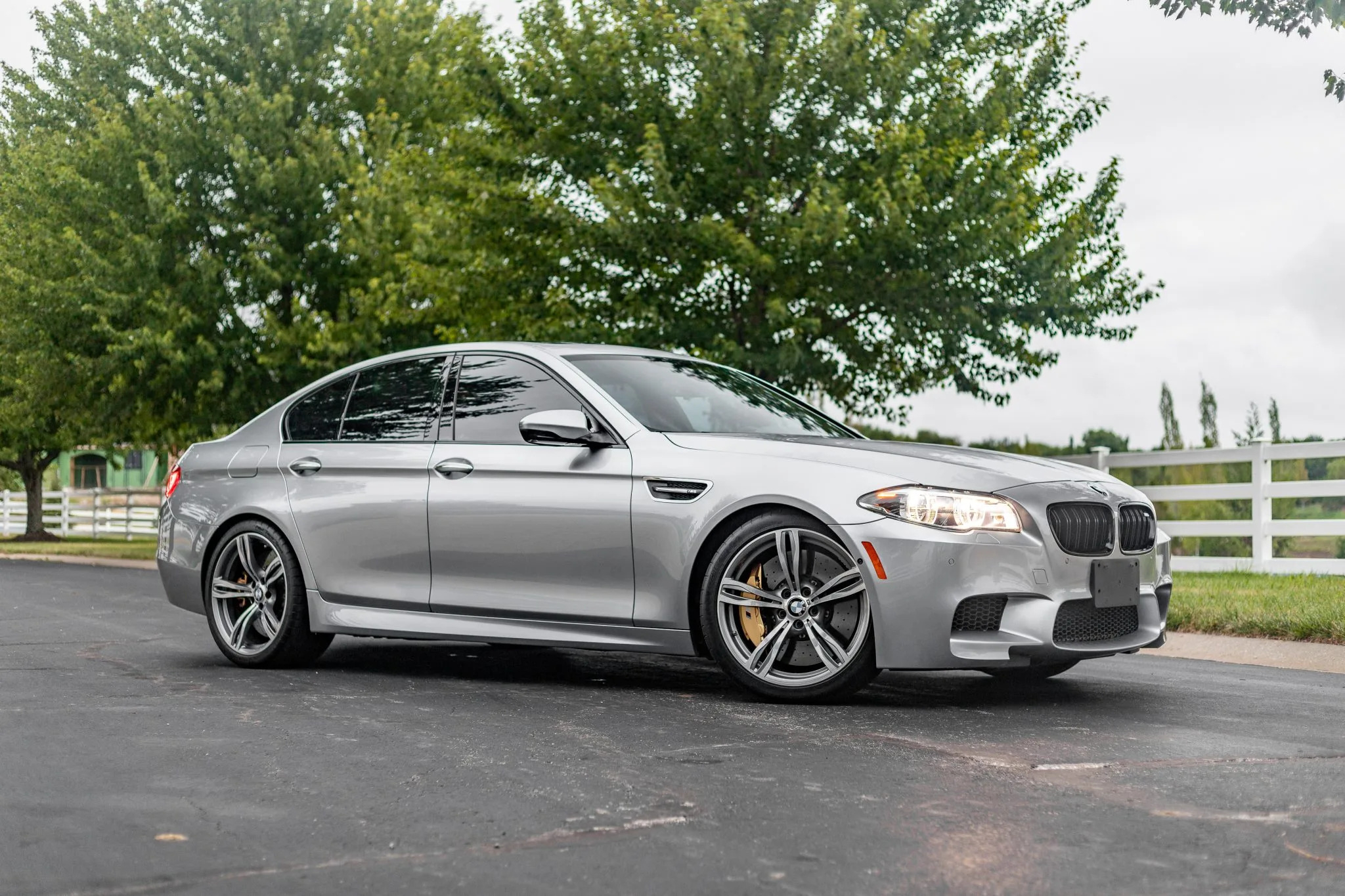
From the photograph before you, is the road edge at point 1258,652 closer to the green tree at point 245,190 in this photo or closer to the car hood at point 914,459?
the car hood at point 914,459

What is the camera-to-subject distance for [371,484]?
7.82 meters

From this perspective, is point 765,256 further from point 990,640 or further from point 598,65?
point 990,640

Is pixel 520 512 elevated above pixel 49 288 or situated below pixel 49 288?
below

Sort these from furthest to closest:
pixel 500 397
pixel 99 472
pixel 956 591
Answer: pixel 99 472 < pixel 500 397 < pixel 956 591

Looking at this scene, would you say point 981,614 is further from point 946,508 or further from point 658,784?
point 658,784

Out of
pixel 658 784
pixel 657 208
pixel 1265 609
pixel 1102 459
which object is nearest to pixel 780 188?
pixel 657 208

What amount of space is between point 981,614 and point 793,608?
75cm

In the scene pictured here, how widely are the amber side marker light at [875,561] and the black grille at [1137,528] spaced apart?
3.66ft

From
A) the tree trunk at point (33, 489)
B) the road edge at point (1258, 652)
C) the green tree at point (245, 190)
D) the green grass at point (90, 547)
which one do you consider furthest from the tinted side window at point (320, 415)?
the tree trunk at point (33, 489)

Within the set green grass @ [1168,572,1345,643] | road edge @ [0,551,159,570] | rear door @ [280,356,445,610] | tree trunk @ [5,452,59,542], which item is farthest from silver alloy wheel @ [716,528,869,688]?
tree trunk @ [5,452,59,542]

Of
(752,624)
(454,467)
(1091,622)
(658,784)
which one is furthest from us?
(454,467)

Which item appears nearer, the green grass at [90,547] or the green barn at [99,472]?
the green grass at [90,547]

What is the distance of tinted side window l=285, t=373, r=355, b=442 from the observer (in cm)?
830

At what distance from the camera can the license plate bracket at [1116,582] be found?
643cm
